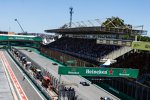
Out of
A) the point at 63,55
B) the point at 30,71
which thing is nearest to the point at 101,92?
the point at 30,71

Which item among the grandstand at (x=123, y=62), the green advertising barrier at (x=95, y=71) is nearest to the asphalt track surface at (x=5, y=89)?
the green advertising barrier at (x=95, y=71)

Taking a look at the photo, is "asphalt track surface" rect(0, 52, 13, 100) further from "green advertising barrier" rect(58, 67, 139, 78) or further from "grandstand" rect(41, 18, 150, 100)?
"grandstand" rect(41, 18, 150, 100)

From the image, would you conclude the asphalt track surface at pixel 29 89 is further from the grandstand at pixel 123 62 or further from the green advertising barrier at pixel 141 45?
the green advertising barrier at pixel 141 45

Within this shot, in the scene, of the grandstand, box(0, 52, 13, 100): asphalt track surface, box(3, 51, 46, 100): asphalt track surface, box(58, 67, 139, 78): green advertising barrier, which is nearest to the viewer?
box(58, 67, 139, 78): green advertising barrier

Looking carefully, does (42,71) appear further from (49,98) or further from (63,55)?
(63,55)

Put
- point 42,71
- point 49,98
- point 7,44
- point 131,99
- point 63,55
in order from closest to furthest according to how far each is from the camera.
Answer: point 49,98 < point 131,99 < point 42,71 < point 63,55 < point 7,44

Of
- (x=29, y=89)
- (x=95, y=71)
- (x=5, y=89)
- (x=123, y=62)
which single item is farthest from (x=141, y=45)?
(x=5, y=89)

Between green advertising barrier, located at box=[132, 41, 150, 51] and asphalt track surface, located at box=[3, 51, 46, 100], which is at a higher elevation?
green advertising barrier, located at box=[132, 41, 150, 51]

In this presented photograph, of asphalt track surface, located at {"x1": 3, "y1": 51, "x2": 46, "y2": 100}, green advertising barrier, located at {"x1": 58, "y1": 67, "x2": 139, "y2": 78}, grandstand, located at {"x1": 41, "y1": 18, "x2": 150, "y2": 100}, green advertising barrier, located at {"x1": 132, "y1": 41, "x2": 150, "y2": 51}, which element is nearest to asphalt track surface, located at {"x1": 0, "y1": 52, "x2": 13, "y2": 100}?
asphalt track surface, located at {"x1": 3, "y1": 51, "x2": 46, "y2": 100}

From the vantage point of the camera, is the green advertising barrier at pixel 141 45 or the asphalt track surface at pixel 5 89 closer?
the asphalt track surface at pixel 5 89

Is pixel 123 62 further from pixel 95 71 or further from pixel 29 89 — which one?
pixel 95 71

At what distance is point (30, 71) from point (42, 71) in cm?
1048

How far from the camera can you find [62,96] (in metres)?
37.6

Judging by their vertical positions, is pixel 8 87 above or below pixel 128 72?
below
